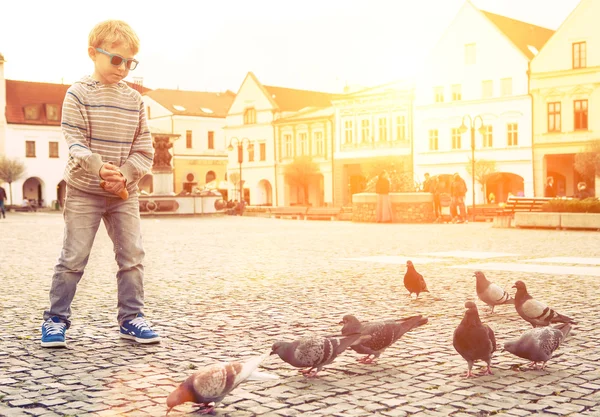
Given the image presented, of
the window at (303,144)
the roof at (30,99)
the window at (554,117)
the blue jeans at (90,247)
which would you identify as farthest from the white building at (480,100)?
the blue jeans at (90,247)

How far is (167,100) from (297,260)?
61.7m

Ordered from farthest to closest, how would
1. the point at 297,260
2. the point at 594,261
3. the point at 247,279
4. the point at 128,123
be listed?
the point at 297,260
the point at 594,261
the point at 247,279
the point at 128,123

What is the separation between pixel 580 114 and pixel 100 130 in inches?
1680

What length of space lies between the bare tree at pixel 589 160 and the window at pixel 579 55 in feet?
17.9

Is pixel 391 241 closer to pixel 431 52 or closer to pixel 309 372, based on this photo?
pixel 309 372

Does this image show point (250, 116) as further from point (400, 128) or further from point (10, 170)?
point (10, 170)

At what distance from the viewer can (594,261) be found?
11.4 m

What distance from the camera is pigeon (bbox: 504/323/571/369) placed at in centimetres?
434

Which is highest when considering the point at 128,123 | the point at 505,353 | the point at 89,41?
the point at 89,41

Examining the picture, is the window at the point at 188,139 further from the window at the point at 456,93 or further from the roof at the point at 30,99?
the window at the point at 456,93

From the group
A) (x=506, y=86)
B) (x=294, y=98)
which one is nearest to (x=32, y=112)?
(x=294, y=98)

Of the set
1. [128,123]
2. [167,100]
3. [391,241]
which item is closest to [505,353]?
[128,123]

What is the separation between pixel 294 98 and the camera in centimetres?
6606

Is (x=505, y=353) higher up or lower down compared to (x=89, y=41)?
lower down
